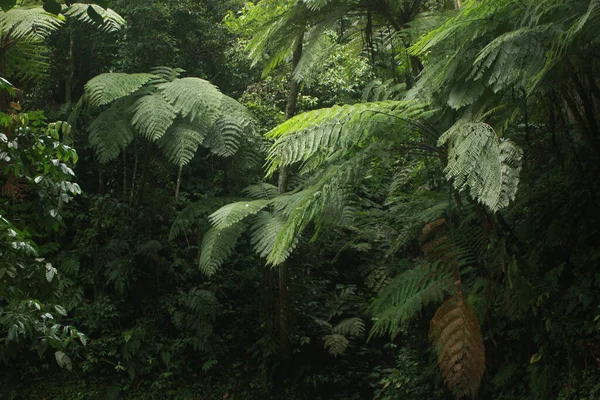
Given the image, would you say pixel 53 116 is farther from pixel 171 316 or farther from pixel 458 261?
pixel 458 261

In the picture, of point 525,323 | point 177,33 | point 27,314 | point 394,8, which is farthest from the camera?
point 177,33

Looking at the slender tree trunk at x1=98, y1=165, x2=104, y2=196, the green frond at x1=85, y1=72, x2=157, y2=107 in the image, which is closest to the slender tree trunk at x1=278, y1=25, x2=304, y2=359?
the green frond at x1=85, y1=72, x2=157, y2=107

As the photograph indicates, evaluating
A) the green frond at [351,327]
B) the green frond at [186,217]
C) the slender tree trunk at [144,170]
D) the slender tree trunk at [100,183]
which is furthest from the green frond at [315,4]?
the slender tree trunk at [100,183]

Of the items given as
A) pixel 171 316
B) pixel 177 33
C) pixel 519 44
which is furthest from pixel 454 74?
pixel 177 33

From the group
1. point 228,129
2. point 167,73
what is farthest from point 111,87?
point 228,129

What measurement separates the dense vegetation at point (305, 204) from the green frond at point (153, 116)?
0.02 metres

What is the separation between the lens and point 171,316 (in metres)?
6.37

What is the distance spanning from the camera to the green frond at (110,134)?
5562mm

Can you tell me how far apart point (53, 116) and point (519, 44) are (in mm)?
6293

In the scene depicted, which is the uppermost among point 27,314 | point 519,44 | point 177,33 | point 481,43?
point 177,33

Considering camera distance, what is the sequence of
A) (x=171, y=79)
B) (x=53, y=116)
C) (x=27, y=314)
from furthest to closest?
(x=53, y=116) → (x=171, y=79) → (x=27, y=314)

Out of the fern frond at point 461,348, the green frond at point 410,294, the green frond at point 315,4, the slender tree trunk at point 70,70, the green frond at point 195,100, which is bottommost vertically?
the fern frond at point 461,348

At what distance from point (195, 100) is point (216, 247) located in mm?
1500

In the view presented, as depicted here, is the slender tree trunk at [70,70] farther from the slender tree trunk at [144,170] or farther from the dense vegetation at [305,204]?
the slender tree trunk at [144,170]
